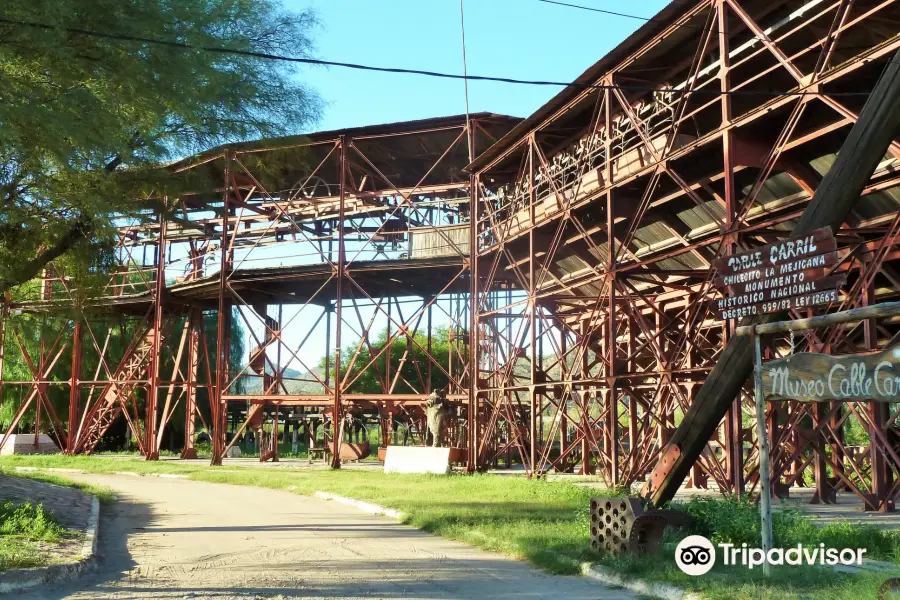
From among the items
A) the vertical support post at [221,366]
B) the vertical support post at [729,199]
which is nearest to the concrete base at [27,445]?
the vertical support post at [221,366]

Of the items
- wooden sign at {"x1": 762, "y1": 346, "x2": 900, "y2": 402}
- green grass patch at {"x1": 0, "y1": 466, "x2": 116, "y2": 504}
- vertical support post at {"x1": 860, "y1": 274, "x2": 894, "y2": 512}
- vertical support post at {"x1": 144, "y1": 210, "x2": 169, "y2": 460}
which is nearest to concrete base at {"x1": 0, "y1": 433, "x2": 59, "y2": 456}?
vertical support post at {"x1": 144, "y1": 210, "x2": 169, "y2": 460}

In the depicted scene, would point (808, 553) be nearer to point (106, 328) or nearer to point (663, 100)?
point (663, 100)

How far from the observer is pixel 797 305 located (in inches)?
280

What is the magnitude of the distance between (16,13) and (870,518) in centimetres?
1244

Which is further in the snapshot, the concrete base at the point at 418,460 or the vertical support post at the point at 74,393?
the vertical support post at the point at 74,393

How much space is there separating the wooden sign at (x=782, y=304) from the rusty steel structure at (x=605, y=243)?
0.56 m

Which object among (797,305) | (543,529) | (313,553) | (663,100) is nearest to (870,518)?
(543,529)

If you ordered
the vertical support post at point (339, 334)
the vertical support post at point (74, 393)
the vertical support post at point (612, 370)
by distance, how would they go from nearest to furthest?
the vertical support post at point (612, 370) → the vertical support post at point (339, 334) → the vertical support post at point (74, 393)

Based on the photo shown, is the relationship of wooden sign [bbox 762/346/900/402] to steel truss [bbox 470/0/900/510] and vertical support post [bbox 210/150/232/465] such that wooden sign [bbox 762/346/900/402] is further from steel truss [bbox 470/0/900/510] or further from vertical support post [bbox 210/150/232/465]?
vertical support post [bbox 210/150/232/465]

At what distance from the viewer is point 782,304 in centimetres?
730

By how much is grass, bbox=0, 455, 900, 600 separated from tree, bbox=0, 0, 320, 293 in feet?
22.0

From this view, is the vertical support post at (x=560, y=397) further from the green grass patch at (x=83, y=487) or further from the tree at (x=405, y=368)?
the tree at (x=405, y=368)

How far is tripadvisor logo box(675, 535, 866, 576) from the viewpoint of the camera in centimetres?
775

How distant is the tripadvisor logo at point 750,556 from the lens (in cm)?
775
